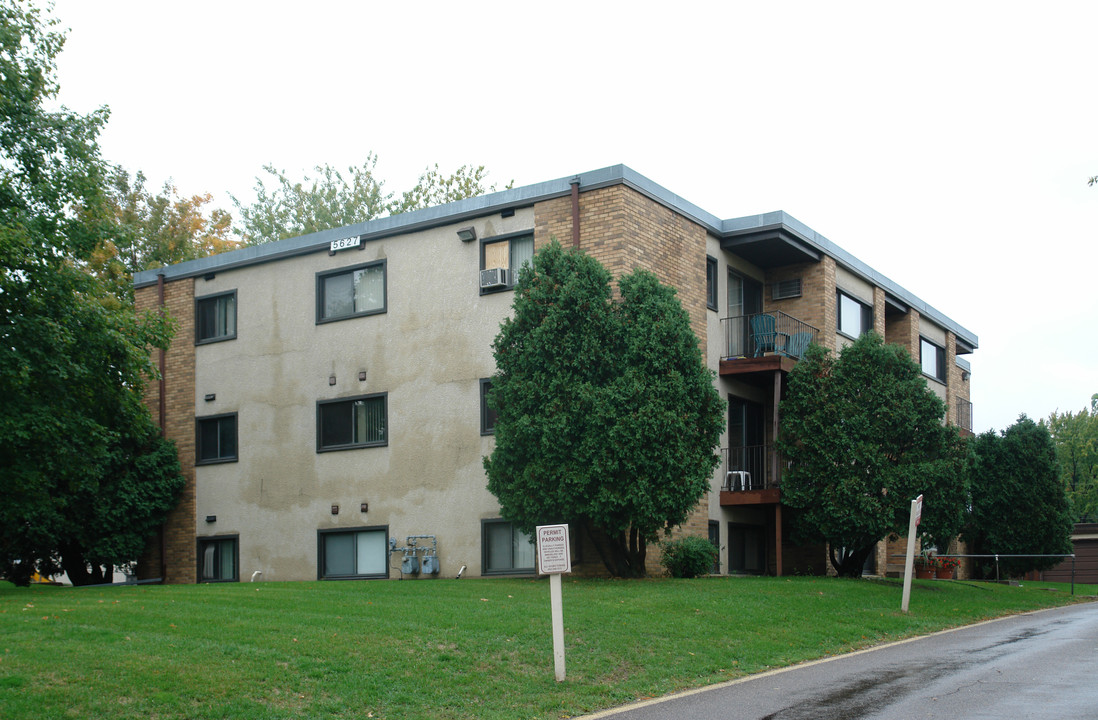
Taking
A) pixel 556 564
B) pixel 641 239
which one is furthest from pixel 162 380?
pixel 556 564

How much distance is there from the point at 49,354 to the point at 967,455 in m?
16.3

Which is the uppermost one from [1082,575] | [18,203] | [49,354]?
[18,203]

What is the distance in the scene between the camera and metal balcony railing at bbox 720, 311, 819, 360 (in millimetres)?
23828

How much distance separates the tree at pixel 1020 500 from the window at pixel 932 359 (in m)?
2.61

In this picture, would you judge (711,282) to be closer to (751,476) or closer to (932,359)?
(751,476)

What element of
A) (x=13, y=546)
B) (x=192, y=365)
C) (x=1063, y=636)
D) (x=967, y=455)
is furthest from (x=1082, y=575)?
(x=13, y=546)

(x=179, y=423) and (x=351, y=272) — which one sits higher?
(x=351, y=272)

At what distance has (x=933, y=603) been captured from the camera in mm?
19828

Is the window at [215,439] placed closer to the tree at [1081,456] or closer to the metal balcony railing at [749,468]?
the metal balcony railing at [749,468]

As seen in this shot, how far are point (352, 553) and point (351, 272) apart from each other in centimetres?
585

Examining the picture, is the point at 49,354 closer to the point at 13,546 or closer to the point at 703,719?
the point at 13,546

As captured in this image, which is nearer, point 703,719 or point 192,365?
point 703,719

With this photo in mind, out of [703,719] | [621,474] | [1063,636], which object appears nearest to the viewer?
[703,719]

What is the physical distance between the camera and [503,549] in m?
21.8
